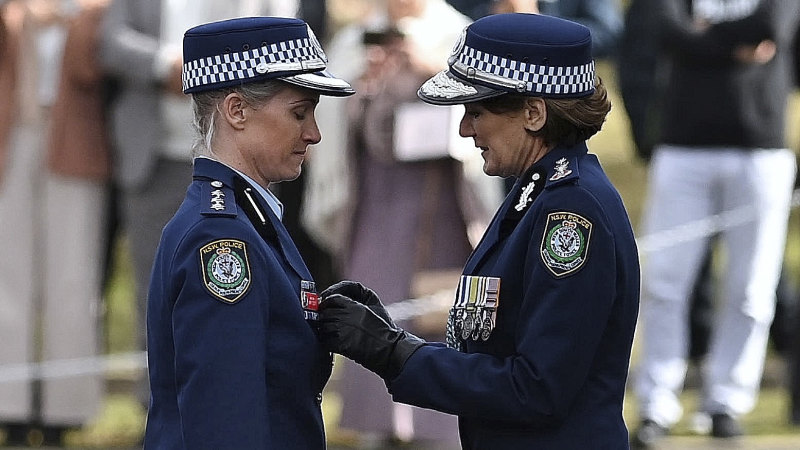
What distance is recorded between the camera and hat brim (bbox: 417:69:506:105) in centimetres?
338

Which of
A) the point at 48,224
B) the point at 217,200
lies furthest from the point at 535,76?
the point at 48,224

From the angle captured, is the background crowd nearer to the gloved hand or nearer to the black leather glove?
the black leather glove

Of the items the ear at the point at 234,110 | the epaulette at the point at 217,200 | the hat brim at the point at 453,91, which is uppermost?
the hat brim at the point at 453,91

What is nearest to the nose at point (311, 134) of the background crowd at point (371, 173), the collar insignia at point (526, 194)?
the collar insignia at point (526, 194)

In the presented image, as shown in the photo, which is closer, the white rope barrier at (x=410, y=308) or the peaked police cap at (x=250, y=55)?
the peaked police cap at (x=250, y=55)

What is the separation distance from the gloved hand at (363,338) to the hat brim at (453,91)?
0.46 m

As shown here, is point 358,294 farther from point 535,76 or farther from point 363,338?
point 535,76

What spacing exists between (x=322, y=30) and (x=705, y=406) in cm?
292

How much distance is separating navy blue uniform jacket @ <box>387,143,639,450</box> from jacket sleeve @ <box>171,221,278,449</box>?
14.1 inches

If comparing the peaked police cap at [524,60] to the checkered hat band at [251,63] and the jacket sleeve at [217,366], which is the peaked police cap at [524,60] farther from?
the jacket sleeve at [217,366]

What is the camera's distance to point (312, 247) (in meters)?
9.07

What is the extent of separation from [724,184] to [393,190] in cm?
142

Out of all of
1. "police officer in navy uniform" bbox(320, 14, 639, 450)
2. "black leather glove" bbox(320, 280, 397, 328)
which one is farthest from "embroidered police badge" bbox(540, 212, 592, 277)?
"black leather glove" bbox(320, 280, 397, 328)

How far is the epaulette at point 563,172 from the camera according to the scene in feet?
10.9
